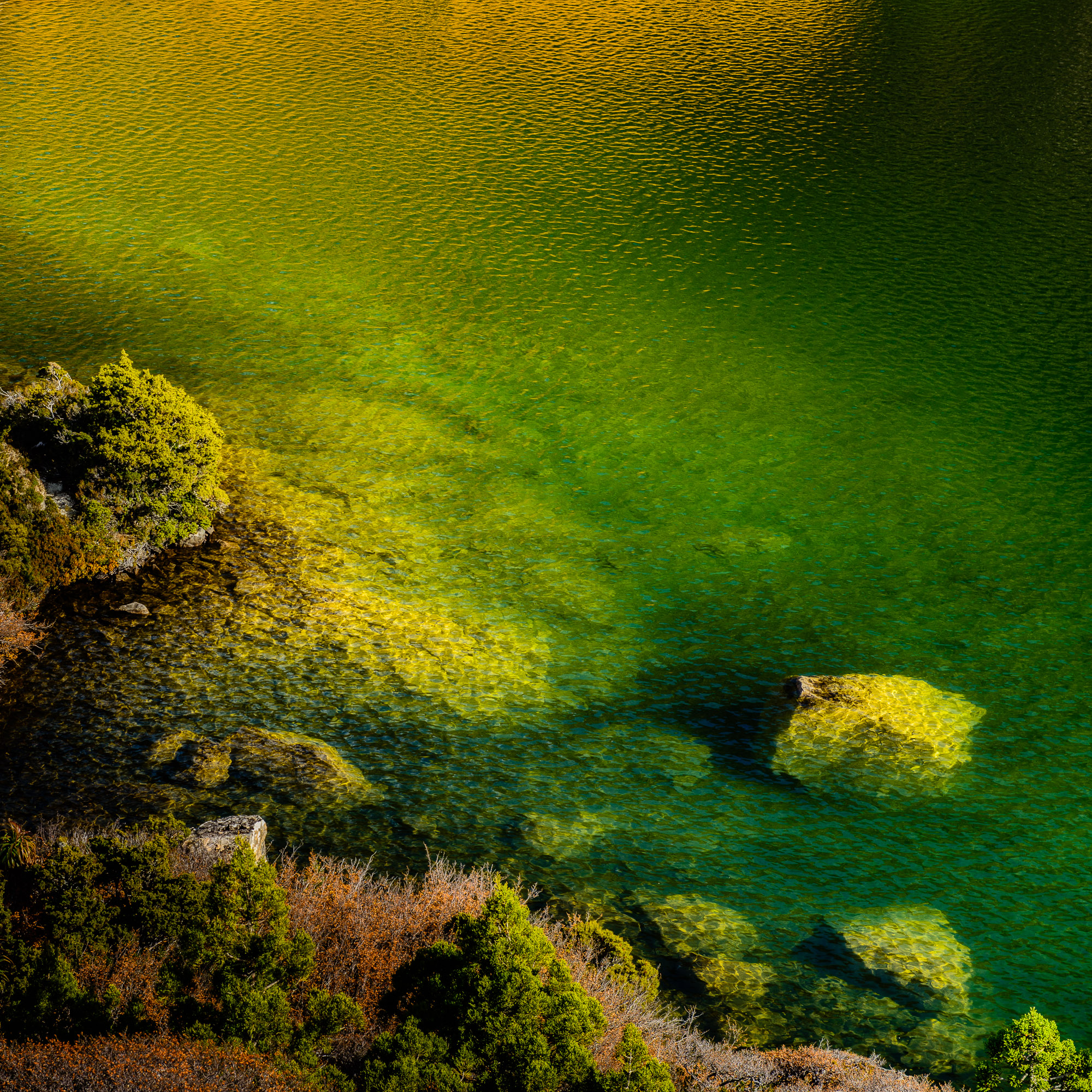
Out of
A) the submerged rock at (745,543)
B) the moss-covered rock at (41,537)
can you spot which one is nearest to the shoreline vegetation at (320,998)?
the moss-covered rock at (41,537)

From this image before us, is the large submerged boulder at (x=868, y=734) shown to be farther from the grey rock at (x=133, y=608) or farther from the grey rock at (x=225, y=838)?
the grey rock at (x=133, y=608)

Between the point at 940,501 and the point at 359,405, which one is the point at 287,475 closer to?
→ the point at 359,405

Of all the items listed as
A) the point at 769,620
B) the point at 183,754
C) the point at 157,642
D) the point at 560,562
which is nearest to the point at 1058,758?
the point at 769,620

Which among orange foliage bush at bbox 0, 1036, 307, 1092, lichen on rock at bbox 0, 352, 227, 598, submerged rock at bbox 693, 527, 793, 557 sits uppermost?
submerged rock at bbox 693, 527, 793, 557

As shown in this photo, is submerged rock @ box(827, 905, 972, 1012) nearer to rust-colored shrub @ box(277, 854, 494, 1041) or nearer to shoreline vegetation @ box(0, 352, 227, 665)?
rust-colored shrub @ box(277, 854, 494, 1041)

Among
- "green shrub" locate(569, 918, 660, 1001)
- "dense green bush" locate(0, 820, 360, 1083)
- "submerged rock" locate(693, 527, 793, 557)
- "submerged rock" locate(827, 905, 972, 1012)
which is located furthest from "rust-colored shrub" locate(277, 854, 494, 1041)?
"submerged rock" locate(693, 527, 793, 557)
